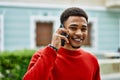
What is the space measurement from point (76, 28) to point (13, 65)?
535 cm

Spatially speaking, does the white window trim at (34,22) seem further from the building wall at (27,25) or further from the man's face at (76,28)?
the man's face at (76,28)

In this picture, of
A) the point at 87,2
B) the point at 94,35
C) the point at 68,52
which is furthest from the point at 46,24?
the point at 68,52

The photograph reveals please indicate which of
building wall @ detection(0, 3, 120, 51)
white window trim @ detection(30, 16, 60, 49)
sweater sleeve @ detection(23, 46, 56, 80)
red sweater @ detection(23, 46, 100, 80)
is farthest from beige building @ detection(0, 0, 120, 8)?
sweater sleeve @ detection(23, 46, 56, 80)

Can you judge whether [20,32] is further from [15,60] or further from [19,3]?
[15,60]

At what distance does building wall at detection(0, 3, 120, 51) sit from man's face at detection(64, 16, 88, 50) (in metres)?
9.84

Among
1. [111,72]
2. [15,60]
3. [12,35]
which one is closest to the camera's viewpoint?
[15,60]

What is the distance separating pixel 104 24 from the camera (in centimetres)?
1355

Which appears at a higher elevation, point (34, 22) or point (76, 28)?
Result: point (34, 22)

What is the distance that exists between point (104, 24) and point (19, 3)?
3.68 meters

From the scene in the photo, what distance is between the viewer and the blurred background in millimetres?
11742

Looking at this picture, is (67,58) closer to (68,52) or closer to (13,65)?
(68,52)

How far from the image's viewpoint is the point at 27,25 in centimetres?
1202

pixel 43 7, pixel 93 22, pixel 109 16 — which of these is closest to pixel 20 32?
pixel 43 7

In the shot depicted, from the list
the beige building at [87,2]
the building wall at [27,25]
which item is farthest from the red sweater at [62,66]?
the beige building at [87,2]
